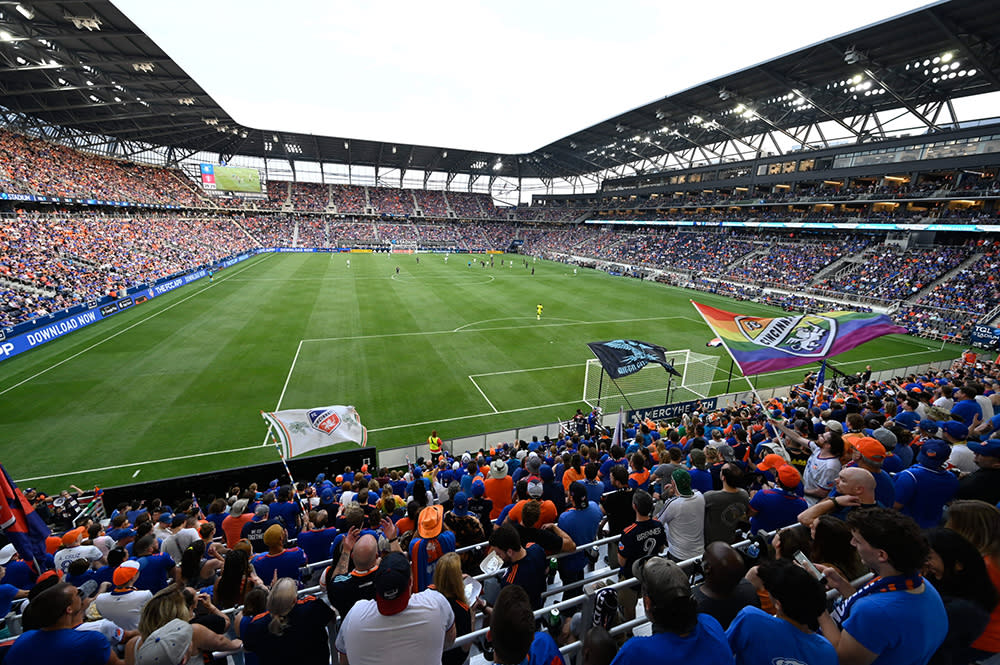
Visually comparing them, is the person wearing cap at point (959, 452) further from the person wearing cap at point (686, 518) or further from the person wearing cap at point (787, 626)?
the person wearing cap at point (787, 626)

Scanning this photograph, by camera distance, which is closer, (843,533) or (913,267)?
(843,533)

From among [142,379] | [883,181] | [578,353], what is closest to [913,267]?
[883,181]

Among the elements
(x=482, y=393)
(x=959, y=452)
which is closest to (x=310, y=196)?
(x=482, y=393)

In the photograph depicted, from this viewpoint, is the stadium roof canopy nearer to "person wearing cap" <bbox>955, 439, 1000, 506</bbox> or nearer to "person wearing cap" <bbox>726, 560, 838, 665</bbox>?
"person wearing cap" <bbox>955, 439, 1000, 506</bbox>

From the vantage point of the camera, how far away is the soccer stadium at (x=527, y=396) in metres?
3.07

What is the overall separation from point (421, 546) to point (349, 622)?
1.44 meters

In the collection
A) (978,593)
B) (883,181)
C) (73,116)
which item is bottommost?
(978,593)

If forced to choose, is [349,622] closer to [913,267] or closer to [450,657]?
[450,657]

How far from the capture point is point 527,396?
19641 millimetres

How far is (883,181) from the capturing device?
45.5 metres

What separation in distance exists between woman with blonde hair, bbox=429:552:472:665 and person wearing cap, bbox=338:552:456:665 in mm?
348

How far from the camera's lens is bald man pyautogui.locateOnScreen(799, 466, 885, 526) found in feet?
13.4

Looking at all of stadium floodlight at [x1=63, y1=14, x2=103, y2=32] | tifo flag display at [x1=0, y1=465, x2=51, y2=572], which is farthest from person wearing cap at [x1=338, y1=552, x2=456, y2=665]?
stadium floodlight at [x1=63, y1=14, x2=103, y2=32]

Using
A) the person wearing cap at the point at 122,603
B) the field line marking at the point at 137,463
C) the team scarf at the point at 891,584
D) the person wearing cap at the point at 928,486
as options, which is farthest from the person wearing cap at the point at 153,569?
the field line marking at the point at 137,463
